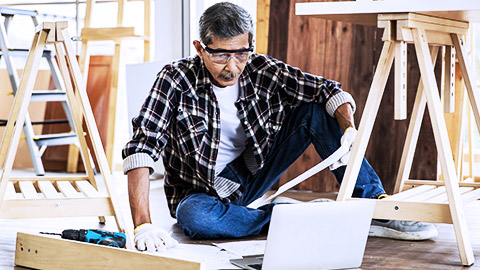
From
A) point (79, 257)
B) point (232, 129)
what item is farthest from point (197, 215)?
point (79, 257)

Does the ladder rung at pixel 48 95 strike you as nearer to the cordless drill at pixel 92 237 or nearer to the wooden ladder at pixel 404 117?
the cordless drill at pixel 92 237

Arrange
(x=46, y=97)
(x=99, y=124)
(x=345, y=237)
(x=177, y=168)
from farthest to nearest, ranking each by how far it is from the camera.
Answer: (x=99, y=124)
(x=46, y=97)
(x=177, y=168)
(x=345, y=237)

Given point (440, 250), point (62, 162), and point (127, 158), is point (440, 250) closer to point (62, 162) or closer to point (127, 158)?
point (127, 158)

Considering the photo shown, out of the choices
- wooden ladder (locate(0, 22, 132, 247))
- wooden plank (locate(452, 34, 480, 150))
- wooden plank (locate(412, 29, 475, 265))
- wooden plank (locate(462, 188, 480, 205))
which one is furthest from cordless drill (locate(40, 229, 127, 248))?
wooden plank (locate(452, 34, 480, 150))

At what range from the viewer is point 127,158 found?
6.26 feet

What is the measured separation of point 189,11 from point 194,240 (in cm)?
220

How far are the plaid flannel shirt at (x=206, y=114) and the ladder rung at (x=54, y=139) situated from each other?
5.95ft

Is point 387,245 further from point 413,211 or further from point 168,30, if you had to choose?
point 168,30

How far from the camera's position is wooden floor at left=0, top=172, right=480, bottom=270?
1.81m

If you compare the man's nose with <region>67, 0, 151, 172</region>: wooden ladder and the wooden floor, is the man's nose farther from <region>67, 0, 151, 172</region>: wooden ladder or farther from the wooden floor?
<region>67, 0, 151, 172</region>: wooden ladder

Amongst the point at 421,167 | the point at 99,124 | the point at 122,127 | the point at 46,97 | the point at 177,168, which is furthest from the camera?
the point at 122,127

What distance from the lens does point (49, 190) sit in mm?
2113

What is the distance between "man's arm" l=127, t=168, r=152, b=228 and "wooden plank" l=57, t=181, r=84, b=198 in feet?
0.73

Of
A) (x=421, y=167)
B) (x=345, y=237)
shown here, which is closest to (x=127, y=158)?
(x=345, y=237)
